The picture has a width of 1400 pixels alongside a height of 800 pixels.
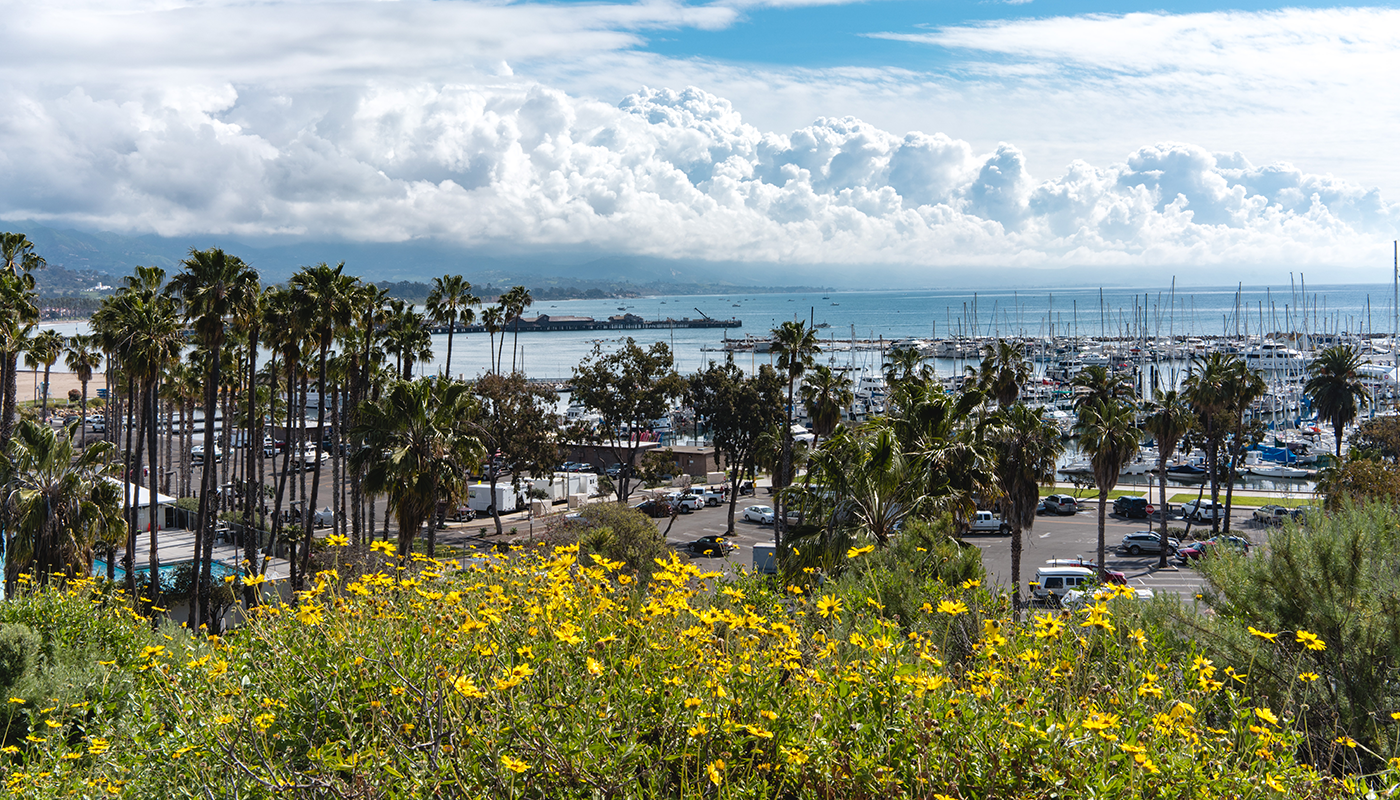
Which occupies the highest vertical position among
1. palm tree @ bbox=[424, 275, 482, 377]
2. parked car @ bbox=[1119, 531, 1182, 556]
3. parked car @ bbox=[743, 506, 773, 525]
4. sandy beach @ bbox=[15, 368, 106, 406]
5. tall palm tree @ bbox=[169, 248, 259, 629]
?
palm tree @ bbox=[424, 275, 482, 377]

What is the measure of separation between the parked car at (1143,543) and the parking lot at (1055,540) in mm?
390

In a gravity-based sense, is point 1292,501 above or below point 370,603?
below

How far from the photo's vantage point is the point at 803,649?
5.02m

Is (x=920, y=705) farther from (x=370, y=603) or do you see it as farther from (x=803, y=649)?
(x=370, y=603)

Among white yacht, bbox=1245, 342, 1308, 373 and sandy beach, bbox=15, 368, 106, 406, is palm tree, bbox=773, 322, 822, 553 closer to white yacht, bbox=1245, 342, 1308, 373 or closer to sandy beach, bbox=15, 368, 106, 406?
white yacht, bbox=1245, 342, 1308, 373

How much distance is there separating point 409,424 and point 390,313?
70.7ft

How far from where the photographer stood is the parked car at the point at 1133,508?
45.7 metres

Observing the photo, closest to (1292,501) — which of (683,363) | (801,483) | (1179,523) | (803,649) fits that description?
(1179,523)

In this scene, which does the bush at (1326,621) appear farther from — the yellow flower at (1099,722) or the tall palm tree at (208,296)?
the tall palm tree at (208,296)

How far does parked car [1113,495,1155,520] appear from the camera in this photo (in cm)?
4569

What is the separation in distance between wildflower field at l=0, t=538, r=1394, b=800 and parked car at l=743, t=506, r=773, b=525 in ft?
135

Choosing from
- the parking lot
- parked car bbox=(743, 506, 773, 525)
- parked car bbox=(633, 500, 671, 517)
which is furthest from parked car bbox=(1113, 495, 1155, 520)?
parked car bbox=(633, 500, 671, 517)

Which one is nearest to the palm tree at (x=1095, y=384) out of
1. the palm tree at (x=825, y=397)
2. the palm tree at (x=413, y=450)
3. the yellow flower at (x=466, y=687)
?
the palm tree at (x=825, y=397)

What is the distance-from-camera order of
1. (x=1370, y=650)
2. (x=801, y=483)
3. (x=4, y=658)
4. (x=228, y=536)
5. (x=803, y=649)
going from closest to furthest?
(x=803, y=649)
(x=1370, y=650)
(x=4, y=658)
(x=801, y=483)
(x=228, y=536)
